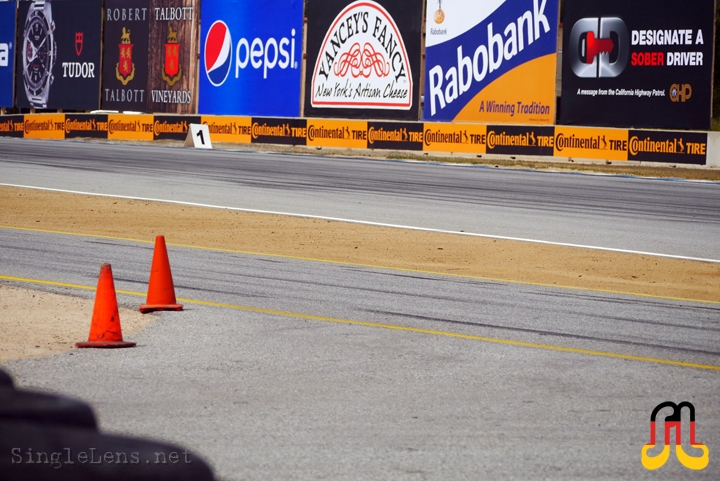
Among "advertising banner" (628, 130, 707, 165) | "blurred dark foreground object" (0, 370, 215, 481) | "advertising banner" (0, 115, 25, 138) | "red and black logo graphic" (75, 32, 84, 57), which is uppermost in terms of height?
"red and black logo graphic" (75, 32, 84, 57)

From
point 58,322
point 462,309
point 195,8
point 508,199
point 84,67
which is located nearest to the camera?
point 58,322

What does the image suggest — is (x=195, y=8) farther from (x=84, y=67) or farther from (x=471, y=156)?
(x=471, y=156)

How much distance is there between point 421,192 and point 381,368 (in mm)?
14906

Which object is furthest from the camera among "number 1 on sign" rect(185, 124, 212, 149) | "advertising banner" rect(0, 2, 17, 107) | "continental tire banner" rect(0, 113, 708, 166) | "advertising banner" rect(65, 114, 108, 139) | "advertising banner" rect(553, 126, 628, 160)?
"advertising banner" rect(0, 2, 17, 107)

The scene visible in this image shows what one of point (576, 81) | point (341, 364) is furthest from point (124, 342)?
point (576, 81)

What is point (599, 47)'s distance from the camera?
33406 millimetres

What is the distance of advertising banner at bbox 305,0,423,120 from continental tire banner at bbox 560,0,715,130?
6.42m

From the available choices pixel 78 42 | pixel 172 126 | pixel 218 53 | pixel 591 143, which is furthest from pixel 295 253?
pixel 78 42

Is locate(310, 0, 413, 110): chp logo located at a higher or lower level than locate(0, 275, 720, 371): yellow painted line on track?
higher

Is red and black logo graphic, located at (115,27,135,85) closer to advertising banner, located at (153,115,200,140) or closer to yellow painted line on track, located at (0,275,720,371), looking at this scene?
advertising banner, located at (153,115,200,140)

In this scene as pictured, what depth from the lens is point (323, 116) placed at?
40125 mm

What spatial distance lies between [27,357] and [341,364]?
6.92ft

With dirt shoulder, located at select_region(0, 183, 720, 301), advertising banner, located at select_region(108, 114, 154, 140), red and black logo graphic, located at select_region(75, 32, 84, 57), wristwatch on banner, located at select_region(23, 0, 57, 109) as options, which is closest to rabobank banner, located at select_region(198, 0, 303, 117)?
advertising banner, located at select_region(108, 114, 154, 140)

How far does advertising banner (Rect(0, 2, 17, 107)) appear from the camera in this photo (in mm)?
51000
